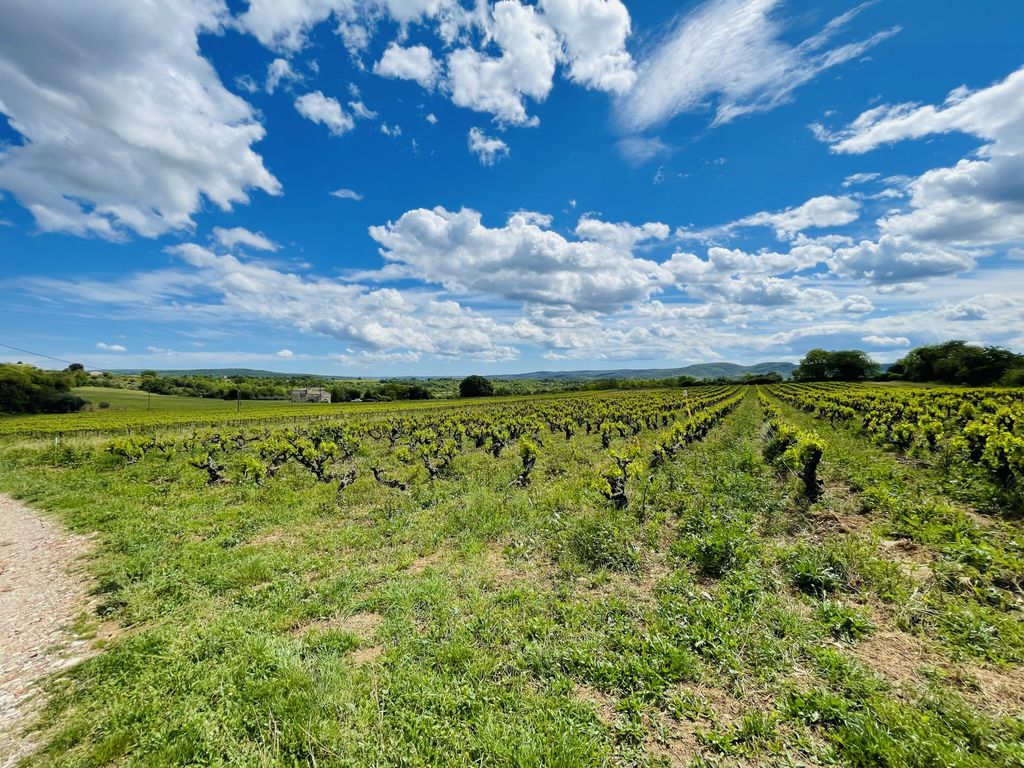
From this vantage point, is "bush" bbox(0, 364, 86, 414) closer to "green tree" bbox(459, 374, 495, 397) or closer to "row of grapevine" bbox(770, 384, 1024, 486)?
"green tree" bbox(459, 374, 495, 397)

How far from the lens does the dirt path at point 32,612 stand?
16.3ft

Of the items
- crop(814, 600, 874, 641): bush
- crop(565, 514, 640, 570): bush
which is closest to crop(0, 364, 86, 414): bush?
crop(565, 514, 640, 570): bush

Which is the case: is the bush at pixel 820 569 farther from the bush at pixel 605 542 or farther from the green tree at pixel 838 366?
the green tree at pixel 838 366

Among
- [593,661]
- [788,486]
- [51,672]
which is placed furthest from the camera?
[788,486]

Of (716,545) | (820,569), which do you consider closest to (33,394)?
(716,545)

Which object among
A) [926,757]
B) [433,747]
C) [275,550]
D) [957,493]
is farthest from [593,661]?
[957,493]

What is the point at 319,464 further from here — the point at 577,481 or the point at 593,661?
the point at 593,661

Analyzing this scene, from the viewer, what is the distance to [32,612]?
723 centimetres

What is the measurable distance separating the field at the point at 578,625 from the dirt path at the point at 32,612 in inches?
11.6

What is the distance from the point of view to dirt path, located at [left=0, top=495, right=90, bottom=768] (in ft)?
16.3

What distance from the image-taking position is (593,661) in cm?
518

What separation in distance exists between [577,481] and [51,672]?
12605mm

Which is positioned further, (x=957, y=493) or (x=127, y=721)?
(x=957, y=493)

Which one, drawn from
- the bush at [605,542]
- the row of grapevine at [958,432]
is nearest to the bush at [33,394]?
the bush at [605,542]
